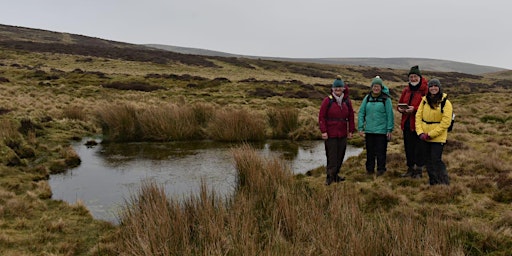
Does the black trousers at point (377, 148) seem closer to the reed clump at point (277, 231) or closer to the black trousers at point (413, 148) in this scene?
the black trousers at point (413, 148)

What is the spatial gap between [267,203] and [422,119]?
3069mm

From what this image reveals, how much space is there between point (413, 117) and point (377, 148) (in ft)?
3.28

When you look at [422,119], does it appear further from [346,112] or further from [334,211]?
[334,211]

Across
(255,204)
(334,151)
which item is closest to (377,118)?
(334,151)

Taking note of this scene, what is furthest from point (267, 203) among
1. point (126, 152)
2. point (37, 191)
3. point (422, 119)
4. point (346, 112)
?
point (126, 152)

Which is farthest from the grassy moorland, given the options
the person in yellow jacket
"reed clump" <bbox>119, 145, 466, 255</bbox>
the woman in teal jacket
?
the woman in teal jacket

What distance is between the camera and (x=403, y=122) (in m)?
6.82

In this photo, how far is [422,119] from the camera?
20.0 ft

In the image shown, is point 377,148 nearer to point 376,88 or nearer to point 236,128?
point 376,88

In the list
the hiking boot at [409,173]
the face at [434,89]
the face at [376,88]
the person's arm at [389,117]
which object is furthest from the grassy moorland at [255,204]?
the face at [376,88]

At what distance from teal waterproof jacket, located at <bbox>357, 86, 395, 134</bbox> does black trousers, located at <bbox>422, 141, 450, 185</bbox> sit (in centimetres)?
76

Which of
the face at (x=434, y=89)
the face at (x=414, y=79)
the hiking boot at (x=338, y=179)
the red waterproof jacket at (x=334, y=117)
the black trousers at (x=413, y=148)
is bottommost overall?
the hiking boot at (x=338, y=179)

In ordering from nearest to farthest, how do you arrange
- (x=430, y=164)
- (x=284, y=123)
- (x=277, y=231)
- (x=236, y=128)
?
1. (x=277, y=231)
2. (x=430, y=164)
3. (x=236, y=128)
4. (x=284, y=123)

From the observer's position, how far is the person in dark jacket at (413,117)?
6.49 metres
